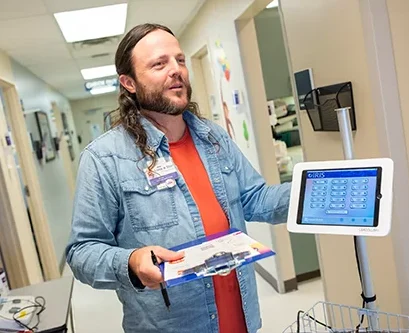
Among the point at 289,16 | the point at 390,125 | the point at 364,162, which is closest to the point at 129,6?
the point at 289,16

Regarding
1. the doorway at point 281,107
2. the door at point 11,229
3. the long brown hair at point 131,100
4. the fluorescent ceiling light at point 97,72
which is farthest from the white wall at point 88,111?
the long brown hair at point 131,100

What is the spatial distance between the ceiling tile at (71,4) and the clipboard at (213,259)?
275cm

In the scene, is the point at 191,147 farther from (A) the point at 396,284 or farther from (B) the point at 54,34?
(B) the point at 54,34

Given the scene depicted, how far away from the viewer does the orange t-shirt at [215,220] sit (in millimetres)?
1343

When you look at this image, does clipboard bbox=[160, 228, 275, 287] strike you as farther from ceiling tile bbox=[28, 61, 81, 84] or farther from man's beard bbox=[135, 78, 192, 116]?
ceiling tile bbox=[28, 61, 81, 84]

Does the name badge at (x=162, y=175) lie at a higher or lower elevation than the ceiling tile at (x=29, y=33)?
lower

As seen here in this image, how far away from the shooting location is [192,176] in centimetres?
138

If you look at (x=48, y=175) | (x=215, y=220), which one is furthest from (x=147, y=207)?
(x=48, y=175)

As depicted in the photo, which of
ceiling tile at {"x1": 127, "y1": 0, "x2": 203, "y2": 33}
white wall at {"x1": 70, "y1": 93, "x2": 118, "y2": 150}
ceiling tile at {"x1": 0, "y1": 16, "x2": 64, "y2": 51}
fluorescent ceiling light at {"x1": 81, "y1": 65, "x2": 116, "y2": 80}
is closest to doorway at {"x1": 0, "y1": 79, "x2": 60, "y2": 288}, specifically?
ceiling tile at {"x1": 0, "y1": 16, "x2": 64, "y2": 51}

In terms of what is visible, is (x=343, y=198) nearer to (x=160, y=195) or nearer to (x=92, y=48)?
(x=160, y=195)

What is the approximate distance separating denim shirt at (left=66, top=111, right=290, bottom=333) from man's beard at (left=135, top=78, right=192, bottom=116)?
2.4 inches

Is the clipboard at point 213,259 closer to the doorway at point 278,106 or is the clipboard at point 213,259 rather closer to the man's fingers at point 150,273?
the man's fingers at point 150,273

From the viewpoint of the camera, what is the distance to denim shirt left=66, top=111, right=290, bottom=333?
122 cm

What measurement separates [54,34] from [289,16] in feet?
9.10
